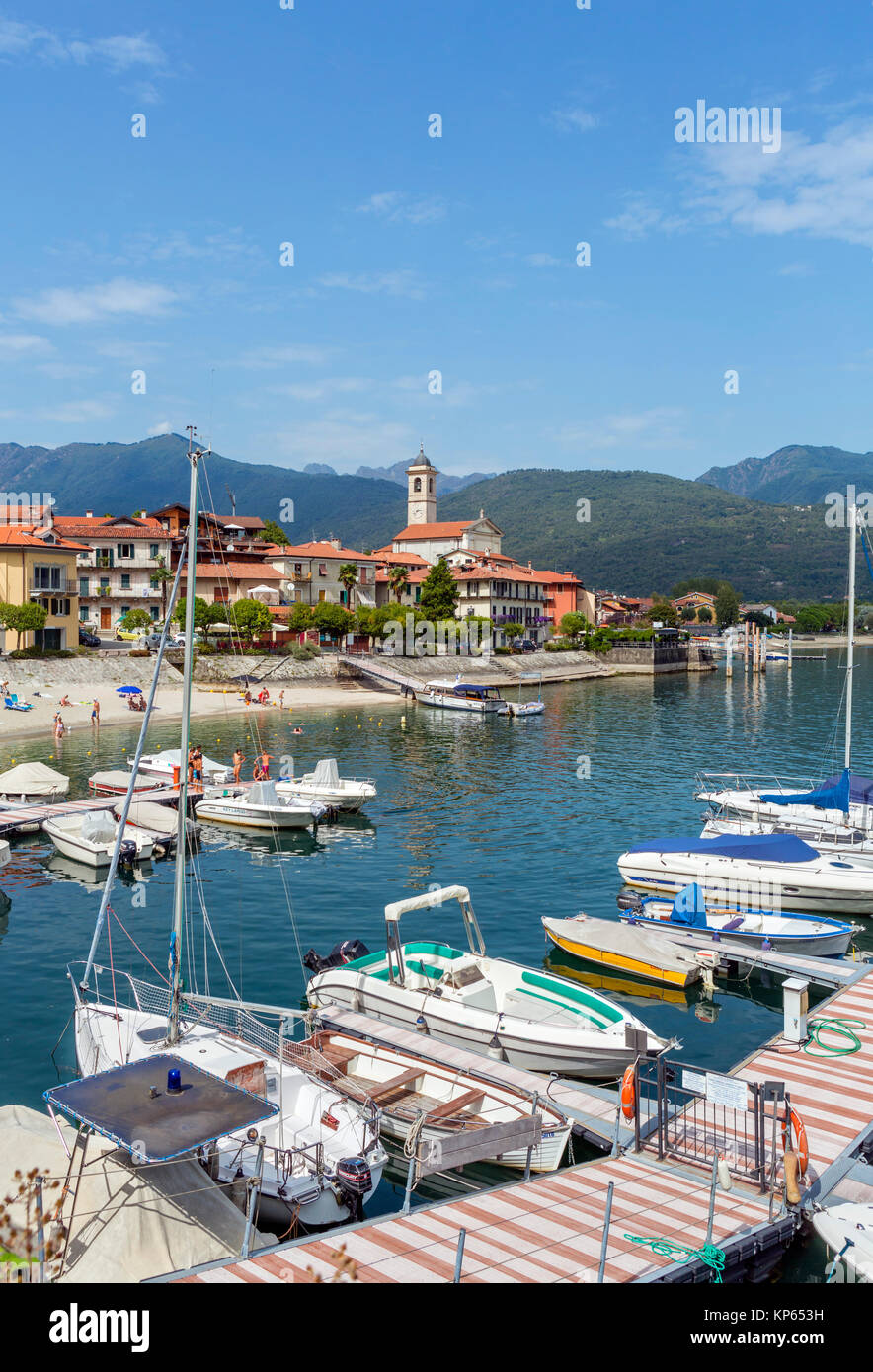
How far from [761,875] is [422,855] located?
12.6m

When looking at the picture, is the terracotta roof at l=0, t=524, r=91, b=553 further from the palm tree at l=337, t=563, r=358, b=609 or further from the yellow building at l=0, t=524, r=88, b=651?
the palm tree at l=337, t=563, r=358, b=609

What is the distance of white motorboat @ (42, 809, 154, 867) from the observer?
35.2 m

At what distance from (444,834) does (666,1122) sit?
25864mm

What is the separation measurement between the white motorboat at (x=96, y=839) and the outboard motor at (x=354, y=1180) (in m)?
22.1

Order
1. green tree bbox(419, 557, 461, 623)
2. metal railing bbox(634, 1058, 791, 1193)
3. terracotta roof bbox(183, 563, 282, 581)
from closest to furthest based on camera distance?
metal railing bbox(634, 1058, 791, 1193) < terracotta roof bbox(183, 563, 282, 581) < green tree bbox(419, 557, 461, 623)

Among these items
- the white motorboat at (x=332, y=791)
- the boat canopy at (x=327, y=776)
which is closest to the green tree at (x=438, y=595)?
the boat canopy at (x=327, y=776)

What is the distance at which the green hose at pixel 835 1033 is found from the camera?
18977mm

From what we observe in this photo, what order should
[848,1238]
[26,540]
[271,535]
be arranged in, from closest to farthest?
[848,1238] → [26,540] → [271,535]

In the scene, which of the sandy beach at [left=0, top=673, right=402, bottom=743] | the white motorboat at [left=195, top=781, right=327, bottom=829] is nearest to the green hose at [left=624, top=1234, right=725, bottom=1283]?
the white motorboat at [left=195, top=781, right=327, bottom=829]

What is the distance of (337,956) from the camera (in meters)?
24.5

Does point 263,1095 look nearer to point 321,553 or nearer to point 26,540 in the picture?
point 26,540

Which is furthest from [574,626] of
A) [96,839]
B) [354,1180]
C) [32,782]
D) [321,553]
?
[354,1180]

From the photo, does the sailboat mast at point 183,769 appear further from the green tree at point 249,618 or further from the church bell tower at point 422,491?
the church bell tower at point 422,491

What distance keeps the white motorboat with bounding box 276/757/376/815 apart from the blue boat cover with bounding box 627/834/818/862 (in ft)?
52.9
